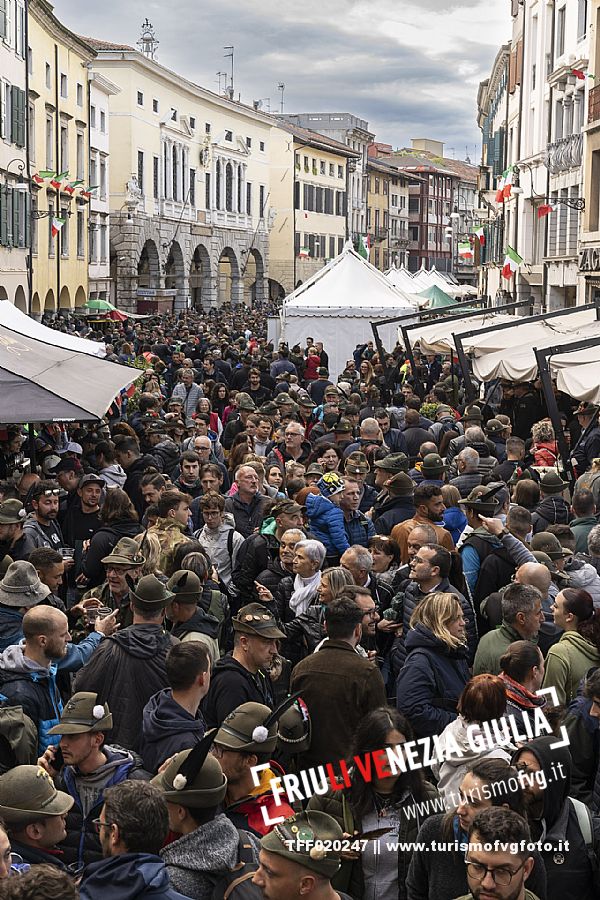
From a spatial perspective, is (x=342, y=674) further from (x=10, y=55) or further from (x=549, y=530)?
(x=10, y=55)

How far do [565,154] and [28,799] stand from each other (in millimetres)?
30018

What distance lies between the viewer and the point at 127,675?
5.26 m

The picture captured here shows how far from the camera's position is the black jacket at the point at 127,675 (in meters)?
5.18

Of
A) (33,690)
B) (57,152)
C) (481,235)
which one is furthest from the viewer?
(481,235)

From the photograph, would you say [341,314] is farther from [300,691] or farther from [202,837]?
[202,837]

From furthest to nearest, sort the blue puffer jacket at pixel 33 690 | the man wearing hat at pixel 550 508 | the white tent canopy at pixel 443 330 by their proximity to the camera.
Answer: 1. the white tent canopy at pixel 443 330
2. the man wearing hat at pixel 550 508
3. the blue puffer jacket at pixel 33 690

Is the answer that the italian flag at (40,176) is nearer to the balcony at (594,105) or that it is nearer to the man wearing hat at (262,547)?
the balcony at (594,105)

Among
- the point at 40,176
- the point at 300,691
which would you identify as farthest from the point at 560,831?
the point at 40,176

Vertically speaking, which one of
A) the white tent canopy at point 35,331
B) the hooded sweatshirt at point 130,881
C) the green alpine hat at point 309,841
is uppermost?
the white tent canopy at point 35,331

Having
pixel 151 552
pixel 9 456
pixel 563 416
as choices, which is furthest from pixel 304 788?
pixel 563 416

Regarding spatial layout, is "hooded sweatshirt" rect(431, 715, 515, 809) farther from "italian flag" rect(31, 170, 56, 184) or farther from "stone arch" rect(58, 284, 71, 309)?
"stone arch" rect(58, 284, 71, 309)

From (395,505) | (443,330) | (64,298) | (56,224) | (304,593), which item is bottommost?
(304,593)

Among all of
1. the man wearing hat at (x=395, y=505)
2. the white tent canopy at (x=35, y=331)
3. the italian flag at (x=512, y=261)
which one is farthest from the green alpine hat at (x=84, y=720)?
the italian flag at (x=512, y=261)

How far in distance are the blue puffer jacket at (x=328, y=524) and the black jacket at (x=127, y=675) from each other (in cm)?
279
